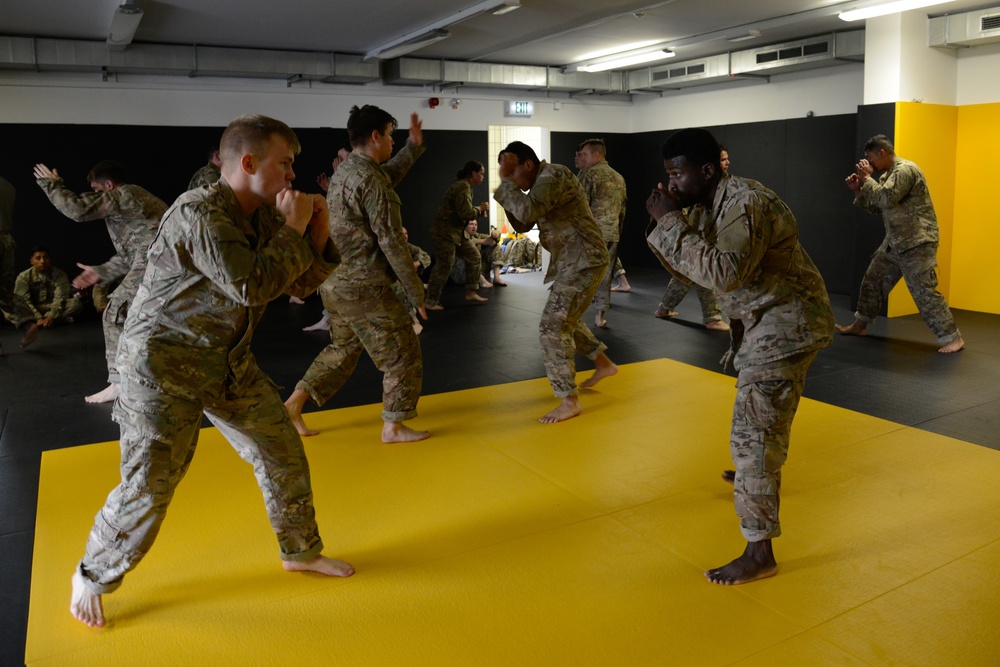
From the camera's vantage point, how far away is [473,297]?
10852 millimetres

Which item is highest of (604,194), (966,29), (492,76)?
(492,76)

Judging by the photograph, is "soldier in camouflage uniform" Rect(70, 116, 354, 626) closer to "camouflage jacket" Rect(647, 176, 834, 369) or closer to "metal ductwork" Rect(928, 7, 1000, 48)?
"camouflage jacket" Rect(647, 176, 834, 369)

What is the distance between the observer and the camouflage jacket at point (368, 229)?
4.39 m

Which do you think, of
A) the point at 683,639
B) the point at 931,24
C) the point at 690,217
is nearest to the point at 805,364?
the point at 690,217

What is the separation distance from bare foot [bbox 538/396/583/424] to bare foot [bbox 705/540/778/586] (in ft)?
7.04

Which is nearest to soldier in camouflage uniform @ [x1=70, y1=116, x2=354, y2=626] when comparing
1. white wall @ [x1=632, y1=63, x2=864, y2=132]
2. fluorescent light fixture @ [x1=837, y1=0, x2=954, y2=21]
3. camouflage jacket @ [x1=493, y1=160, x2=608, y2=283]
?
camouflage jacket @ [x1=493, y1=160, x2=608, y2=283]

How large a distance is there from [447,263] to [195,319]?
7.73 metres

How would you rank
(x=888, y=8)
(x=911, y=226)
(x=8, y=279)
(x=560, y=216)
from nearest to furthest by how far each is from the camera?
1. (x=560, y=216)
2. (x=911, y=226)
3. (x=888, y=8)
4. (x=8, y=279)

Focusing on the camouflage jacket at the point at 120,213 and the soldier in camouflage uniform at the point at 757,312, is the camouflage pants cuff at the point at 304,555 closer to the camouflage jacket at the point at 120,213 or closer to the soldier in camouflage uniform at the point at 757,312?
the soldier in camouflage uniform at the point at 757,312

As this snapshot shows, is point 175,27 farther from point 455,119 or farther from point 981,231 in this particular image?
point 981,231

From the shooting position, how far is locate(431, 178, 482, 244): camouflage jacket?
10352mm

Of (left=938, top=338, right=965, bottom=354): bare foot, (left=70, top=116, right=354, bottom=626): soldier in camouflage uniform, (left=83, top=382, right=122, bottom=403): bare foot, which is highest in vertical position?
(left=70, top=116, right=354, bottom=626): soldier in camouflage uniform

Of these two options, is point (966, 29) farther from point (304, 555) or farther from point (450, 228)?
point (304, 555)

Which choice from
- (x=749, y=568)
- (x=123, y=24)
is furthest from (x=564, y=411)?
(x=123, y=24)
